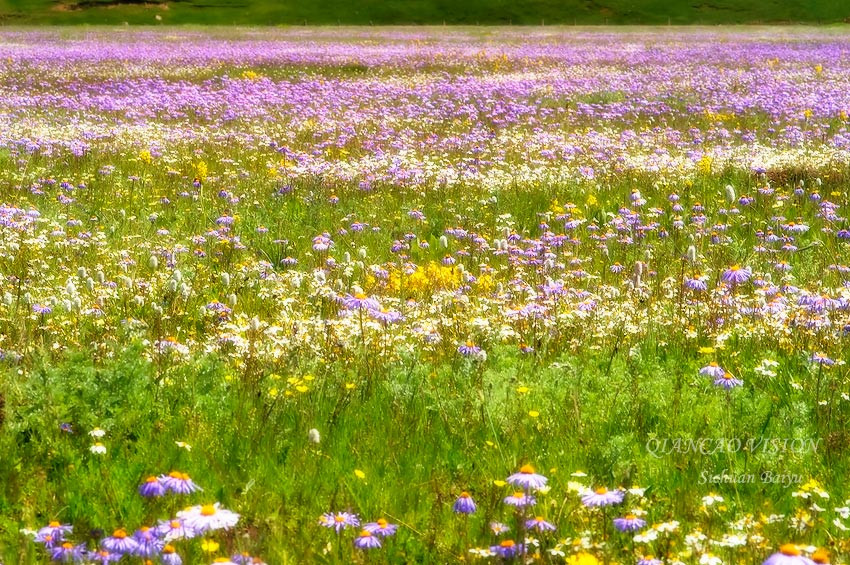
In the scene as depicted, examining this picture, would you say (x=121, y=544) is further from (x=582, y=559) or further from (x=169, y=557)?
(x=582, y=559)

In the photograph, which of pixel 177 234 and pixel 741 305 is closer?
pixel 741 305

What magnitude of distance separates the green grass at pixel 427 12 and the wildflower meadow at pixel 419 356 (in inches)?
2857

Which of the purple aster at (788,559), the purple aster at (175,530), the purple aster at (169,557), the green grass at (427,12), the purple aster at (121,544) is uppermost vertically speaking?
the green grass at (427,12)

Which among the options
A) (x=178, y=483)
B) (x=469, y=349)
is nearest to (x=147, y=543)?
(x=178, y=483)

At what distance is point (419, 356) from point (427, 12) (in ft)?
276

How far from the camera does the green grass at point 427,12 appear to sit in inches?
3184

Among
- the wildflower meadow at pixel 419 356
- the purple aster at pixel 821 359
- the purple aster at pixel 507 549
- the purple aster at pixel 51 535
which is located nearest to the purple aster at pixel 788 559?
the wildflower meadow at pixel 419 356

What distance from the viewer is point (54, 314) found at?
5.86 m

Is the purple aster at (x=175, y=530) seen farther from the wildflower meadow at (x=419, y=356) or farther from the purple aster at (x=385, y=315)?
the purple aster at (x=385, y=315)

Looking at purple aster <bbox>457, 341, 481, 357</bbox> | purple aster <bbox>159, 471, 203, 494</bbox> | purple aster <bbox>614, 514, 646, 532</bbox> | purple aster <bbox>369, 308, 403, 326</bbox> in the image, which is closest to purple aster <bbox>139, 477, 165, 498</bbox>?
purple aster <bbox>159, 471, 203, 494</bbox>

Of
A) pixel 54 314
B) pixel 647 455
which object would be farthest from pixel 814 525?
pixel 54 314

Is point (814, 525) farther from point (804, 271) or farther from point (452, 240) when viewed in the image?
point (452, 240)

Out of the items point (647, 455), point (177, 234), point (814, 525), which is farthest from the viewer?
point (177, 234)

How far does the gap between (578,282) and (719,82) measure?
17307mm
